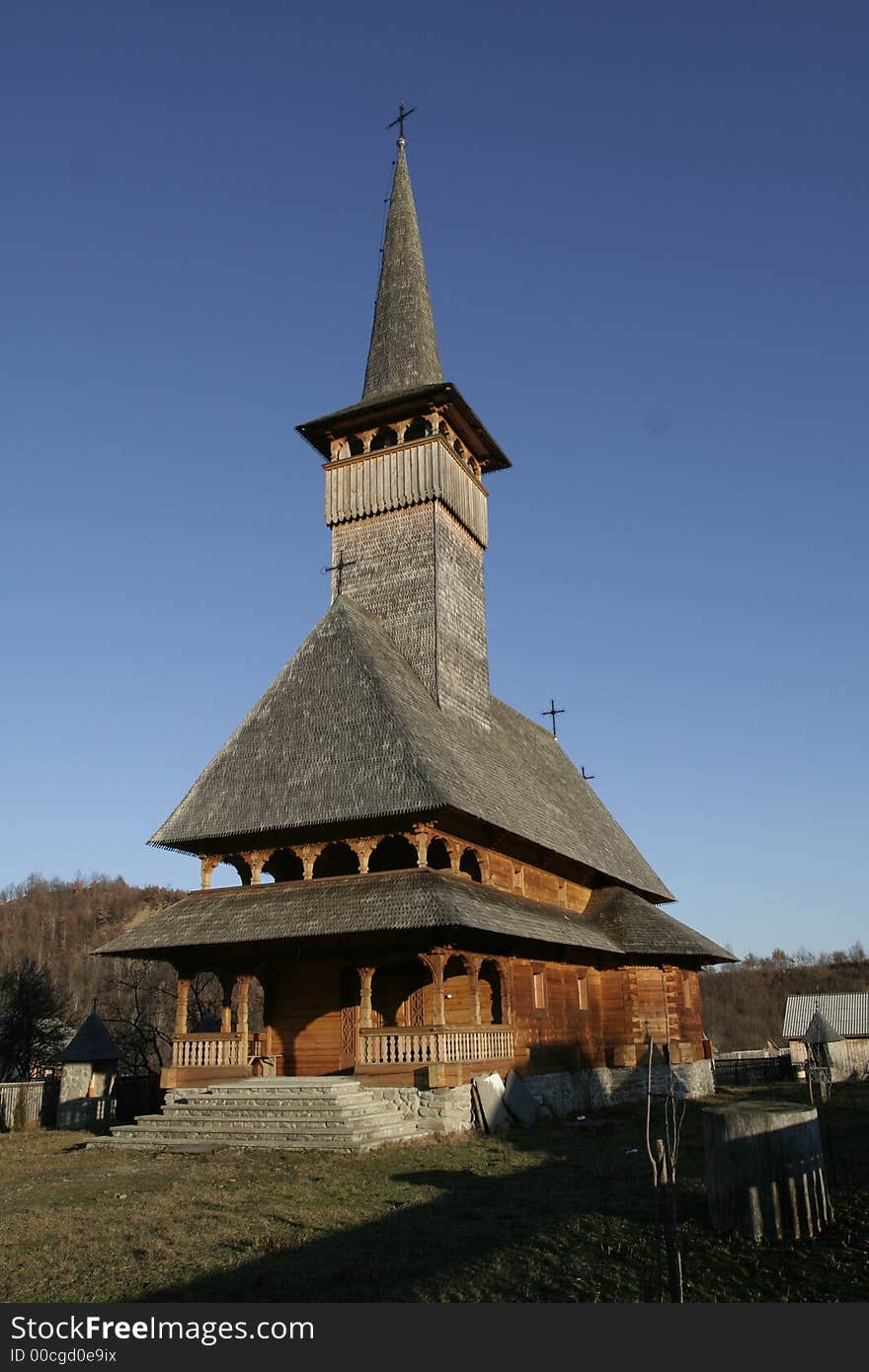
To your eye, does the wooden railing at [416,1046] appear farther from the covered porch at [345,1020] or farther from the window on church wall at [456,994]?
the window on church wall at [456,994]

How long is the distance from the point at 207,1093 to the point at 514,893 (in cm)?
902

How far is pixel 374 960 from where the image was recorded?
20078mm

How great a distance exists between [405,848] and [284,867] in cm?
317

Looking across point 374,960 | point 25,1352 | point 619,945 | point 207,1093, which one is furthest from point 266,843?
point 25,1352

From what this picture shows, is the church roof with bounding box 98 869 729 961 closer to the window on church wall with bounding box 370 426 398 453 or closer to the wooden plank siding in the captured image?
the wooden plank siding

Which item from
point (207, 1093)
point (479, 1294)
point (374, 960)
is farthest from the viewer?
point (374, 960)

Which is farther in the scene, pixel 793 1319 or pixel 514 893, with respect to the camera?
pixel 514 893

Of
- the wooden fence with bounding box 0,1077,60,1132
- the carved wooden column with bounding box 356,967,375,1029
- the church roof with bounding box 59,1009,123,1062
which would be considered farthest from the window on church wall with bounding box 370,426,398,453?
the wooden fence with bounding box 0,1077,60,1132

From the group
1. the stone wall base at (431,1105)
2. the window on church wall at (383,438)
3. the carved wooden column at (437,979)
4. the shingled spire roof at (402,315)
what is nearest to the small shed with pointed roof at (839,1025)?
the stone wall base at (431,1105)

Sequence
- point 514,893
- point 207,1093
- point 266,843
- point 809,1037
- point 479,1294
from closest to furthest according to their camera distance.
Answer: point 479,1294
point 207,1093
point 266,843
point 514,893
point 809,1037

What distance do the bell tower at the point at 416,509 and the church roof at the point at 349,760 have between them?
1.03 meters

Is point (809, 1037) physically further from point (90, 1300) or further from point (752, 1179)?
point (90, 1300)

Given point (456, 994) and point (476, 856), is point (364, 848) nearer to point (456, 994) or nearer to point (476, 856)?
point (476, 856)

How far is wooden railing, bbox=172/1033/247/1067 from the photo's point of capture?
830 inches
